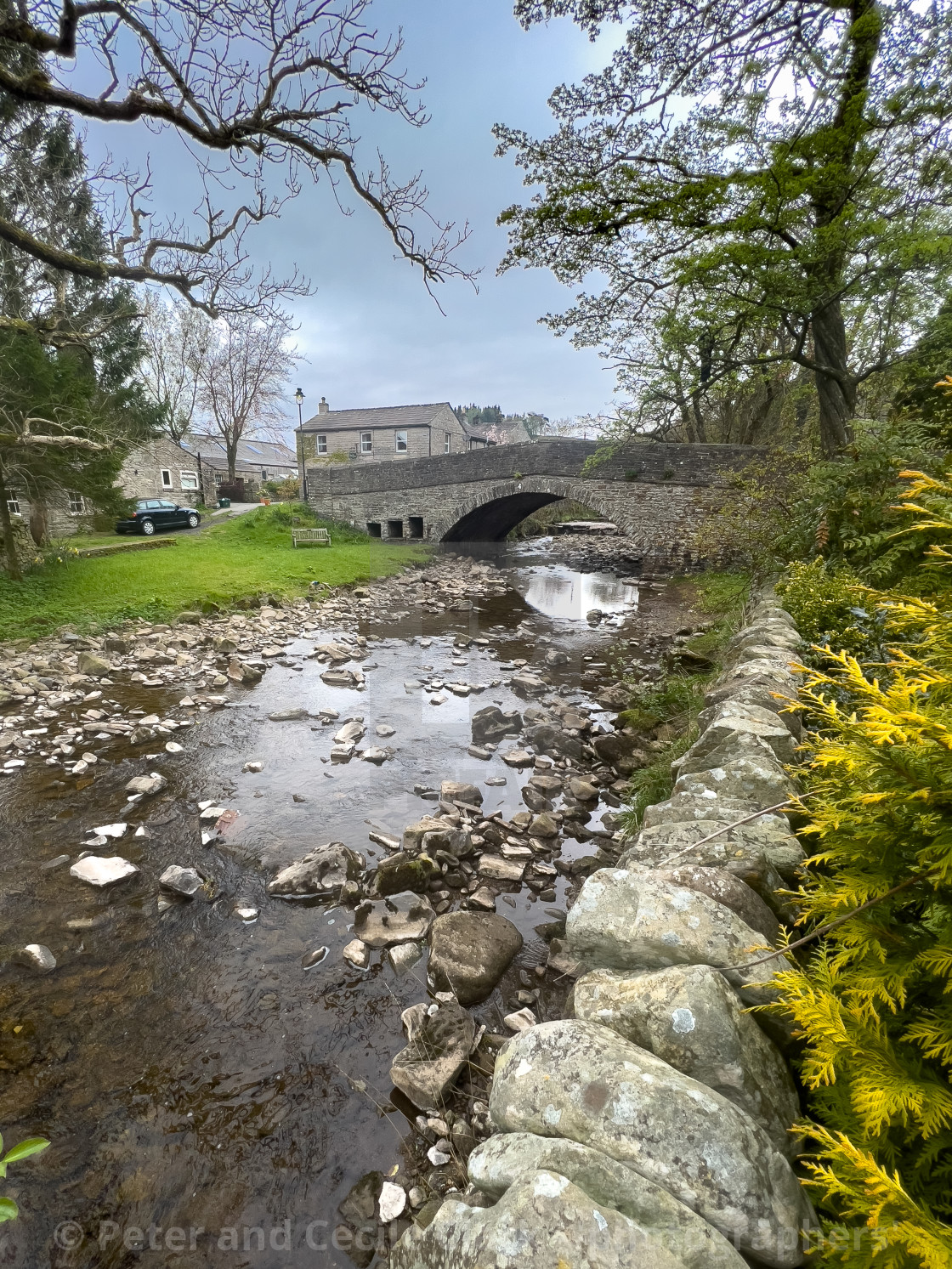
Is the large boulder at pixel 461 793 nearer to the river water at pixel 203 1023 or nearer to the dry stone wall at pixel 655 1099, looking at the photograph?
the river water at pixel 203 1023

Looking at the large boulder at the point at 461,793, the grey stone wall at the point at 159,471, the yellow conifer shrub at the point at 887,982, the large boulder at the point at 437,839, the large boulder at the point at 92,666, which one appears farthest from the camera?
the grey stone wall at the point at 159,471

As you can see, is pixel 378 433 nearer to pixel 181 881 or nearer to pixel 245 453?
pixel 245 453

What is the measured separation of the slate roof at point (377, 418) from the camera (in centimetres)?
4441

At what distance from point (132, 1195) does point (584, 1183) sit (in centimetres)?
215

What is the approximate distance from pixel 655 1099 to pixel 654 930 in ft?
1.78

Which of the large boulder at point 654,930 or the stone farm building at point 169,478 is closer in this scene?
the large boulder at point 654,930

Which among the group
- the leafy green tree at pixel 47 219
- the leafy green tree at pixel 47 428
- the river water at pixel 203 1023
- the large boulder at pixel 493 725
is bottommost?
the river water at pixel 203 1023

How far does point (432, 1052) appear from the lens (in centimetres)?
261

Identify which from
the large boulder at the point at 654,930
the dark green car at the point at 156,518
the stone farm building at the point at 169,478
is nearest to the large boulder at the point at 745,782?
the large boulder at the point at 654,930

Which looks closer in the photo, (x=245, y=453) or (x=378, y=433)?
(x=378, y=433)

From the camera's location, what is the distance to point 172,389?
→ 126 feet

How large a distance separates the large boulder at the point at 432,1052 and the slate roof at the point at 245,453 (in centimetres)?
4616

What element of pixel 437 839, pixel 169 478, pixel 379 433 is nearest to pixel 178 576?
pixel 437 839

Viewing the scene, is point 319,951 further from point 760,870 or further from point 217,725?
point 217,725
